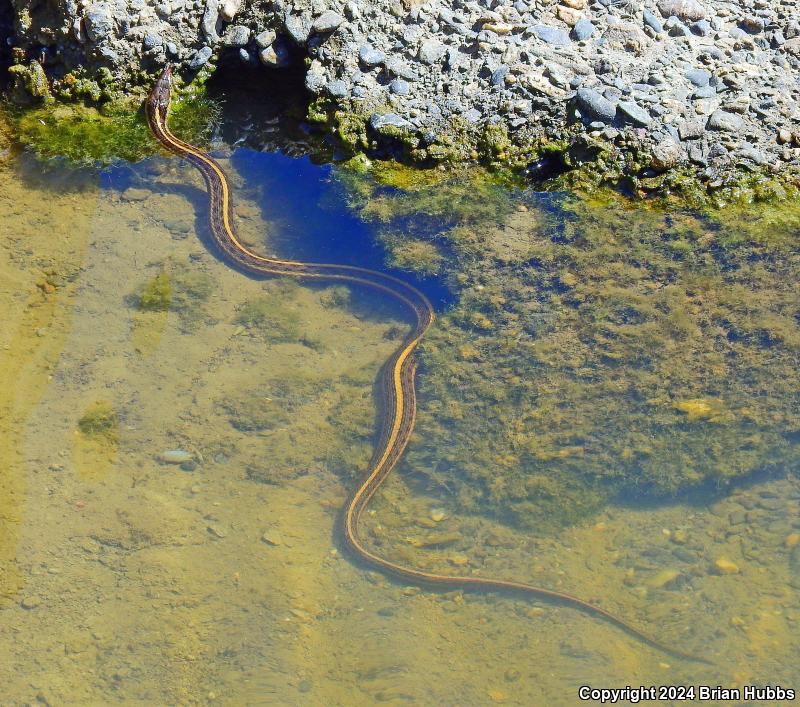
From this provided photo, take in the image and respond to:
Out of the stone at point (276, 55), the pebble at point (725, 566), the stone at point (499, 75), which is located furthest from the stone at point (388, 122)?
the pebble at point (725, 566)

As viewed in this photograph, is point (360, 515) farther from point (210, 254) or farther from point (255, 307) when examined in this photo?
point (210, 254)

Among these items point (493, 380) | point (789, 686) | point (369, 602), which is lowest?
point (369, 602)

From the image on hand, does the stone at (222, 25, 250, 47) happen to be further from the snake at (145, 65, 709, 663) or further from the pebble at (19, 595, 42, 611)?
the pebble at (19, 595, 42, 611)

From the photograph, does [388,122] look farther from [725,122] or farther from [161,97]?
[725,122]

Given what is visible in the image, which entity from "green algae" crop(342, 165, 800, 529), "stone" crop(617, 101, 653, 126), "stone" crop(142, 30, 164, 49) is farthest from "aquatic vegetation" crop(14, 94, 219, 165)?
"stone" crop(617, 101, 653, 126)

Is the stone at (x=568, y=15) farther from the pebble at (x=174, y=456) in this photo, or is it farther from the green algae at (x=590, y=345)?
the pebble at (x=174, y=456)

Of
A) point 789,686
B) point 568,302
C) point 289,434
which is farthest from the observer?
point 568,302

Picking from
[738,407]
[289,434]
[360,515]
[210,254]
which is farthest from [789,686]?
[210,254]

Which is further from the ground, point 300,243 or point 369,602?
point 300,243
